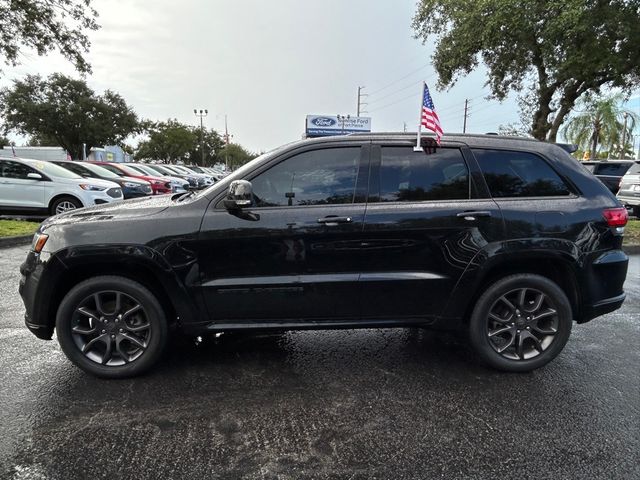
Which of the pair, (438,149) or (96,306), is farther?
(438,149)

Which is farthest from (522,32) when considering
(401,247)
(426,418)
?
(426,418)

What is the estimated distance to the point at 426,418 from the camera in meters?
2.83

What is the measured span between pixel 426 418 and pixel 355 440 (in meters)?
0.53

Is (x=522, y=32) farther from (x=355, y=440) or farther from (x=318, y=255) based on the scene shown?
(x=355, y=440)

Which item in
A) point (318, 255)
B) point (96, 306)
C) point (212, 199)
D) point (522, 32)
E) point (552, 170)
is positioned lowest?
point (96, 306)

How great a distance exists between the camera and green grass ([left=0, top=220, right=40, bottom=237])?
874 cm

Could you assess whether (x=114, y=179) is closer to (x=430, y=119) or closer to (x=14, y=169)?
(x=14, y=169)

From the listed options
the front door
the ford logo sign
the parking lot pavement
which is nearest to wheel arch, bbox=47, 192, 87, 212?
the parking lot pavement

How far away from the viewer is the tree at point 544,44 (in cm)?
1145

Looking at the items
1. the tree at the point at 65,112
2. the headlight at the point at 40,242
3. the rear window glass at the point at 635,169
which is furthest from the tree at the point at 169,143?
the headlight at the point at 40,242

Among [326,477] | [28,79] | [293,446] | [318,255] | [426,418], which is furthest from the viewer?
[28,79]

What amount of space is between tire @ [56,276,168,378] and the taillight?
3433mm

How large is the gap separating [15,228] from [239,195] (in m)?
8.54

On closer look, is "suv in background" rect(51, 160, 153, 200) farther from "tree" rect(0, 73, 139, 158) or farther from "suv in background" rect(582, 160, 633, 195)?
"tree" rect(0, 73, 139, 158)
